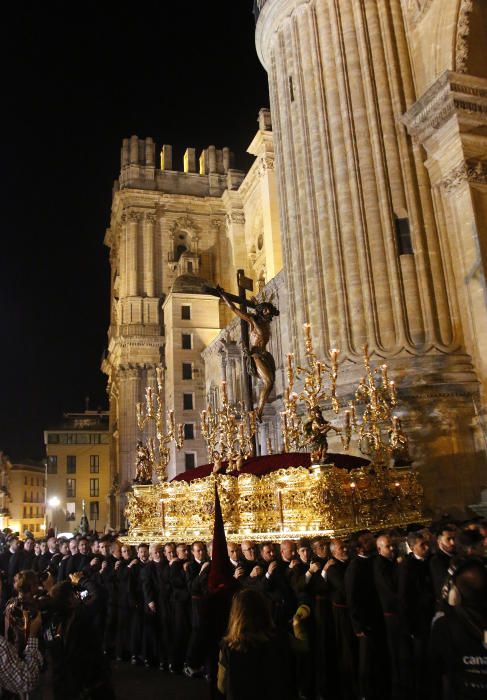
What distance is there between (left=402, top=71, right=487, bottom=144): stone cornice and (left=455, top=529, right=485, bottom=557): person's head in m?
14.5

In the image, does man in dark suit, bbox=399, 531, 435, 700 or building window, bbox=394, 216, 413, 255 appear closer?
man in dark suit, bbox=399, 531, 435, 700

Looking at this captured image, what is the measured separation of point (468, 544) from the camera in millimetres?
7574

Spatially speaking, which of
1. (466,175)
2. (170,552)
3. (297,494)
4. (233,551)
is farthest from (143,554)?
(466,175)

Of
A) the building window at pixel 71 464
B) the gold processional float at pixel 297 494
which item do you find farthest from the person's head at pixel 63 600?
the building window at pixel 71 464

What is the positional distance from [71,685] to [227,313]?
4520 cm

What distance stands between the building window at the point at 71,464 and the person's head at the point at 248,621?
240 feet

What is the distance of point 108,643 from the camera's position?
448 inches

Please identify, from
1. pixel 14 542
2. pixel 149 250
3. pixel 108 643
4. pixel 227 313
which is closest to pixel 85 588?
pixel 108 643

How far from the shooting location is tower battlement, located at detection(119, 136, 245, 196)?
55094 millimetres

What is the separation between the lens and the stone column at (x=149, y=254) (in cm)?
5225

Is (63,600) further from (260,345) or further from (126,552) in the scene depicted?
(260,345)

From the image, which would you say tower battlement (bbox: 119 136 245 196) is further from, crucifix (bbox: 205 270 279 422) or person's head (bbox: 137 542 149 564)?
person's head (bbox: 137 542 149 564)

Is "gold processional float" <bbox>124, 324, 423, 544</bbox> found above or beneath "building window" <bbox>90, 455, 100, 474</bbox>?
beneath

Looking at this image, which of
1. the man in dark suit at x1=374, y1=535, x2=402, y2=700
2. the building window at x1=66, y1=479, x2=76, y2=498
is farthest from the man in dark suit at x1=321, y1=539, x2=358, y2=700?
the building window at x1=66, y1=479, x2=76, y2=498
